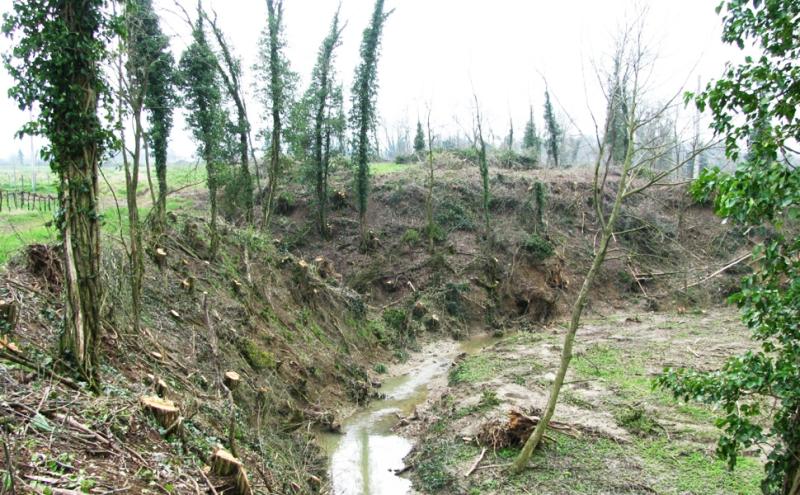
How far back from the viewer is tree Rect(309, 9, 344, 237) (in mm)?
23531

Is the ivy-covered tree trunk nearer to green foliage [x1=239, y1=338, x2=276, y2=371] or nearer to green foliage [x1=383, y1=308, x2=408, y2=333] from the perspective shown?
green foliage [x1=383, y1=308, x2=408, y2=333]

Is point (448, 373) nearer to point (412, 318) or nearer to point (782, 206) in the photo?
point (412, 318)

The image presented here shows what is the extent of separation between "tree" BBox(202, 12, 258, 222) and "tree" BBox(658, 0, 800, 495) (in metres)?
14.8

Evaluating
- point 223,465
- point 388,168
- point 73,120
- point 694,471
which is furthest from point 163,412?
point 388,168

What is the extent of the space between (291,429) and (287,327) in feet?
13.6

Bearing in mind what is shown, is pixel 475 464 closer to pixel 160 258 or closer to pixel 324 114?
pixel 160 258

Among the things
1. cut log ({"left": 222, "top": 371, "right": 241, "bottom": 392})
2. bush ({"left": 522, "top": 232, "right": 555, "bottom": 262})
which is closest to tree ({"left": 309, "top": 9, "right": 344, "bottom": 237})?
bush ({"left": 522, "top": 232, "right": 555, "bottom": 262})

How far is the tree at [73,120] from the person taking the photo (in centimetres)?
516

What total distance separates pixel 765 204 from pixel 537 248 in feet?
69.3

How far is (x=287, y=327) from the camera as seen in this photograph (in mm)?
13555

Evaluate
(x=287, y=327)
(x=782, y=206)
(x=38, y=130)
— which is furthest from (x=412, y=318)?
(x=782, y=206)

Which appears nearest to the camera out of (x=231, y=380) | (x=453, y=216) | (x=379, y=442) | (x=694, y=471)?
(x=694, y=471)

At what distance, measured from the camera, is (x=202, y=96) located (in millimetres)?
17516

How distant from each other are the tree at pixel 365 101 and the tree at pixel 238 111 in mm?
6194
